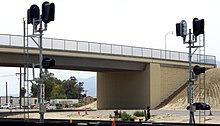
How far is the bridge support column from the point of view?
242 feet

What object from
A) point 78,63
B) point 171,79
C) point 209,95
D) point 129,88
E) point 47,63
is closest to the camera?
point 47,63

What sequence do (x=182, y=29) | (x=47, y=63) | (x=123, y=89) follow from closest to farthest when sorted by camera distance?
(x=47, y=63) → (x=182, y=29) → (x=123, y=89)

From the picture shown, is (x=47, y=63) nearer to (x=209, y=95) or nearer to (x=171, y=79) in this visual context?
(x=209, y=95)

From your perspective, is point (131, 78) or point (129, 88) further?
point (131, 78)

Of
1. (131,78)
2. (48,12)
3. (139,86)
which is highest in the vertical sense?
(48,12)

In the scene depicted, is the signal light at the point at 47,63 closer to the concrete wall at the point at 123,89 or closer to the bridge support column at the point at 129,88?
the bridge support column at the point at 129,88

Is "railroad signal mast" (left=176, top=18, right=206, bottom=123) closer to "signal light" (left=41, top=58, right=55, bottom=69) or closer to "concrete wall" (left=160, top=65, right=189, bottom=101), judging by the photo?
"signal light" (left=41, top=58, right=55, bottom=69)

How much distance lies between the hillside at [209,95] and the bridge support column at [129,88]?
299cm

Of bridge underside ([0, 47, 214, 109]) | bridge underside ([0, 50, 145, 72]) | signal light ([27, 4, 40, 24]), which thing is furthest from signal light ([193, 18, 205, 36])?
bridge underside ([0, 47, 214, 109])

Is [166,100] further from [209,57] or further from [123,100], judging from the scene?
[209,57]

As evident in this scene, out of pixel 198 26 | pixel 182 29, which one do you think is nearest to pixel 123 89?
pixel 182 29

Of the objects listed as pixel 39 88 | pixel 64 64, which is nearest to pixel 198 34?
pixel 39 88

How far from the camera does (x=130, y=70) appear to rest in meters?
74.1

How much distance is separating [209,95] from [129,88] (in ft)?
41.6
